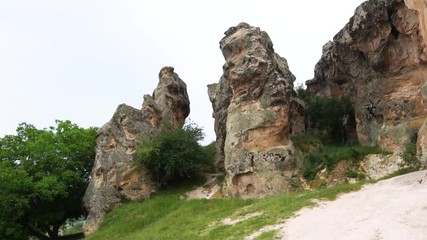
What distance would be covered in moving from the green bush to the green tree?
192 inches

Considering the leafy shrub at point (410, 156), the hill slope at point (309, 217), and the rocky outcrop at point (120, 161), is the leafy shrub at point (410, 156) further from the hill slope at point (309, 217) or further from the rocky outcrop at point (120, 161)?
the rocky outcrop at point (120, 161)

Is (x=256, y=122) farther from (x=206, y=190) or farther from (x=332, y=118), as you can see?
(x=332, y=118)

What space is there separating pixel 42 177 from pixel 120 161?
15.6ft

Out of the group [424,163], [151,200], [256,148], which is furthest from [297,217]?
[151,200]

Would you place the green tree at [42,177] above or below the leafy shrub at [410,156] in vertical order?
above

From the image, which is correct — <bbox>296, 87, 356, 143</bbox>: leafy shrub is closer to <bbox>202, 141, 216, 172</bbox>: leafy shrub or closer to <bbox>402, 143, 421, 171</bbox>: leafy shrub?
<bbox>202, 141, 216, 172</bbox>: leafy shrub

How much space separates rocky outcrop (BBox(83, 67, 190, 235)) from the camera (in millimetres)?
27031

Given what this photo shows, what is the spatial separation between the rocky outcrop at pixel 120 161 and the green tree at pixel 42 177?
187 cm

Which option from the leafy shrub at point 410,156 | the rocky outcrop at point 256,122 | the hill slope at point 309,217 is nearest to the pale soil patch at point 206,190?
the rocky outcrop at point 256,122

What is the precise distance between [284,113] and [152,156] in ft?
28.1

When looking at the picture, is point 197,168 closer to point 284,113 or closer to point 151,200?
point 151,200

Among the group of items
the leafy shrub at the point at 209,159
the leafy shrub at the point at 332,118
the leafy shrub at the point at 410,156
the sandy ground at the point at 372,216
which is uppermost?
the leafy shrub at the point at 332,118

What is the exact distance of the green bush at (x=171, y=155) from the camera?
27.5 m

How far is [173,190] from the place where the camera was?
2816cm
